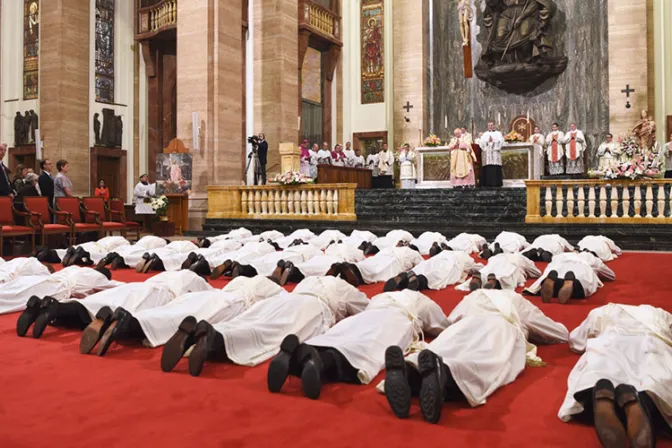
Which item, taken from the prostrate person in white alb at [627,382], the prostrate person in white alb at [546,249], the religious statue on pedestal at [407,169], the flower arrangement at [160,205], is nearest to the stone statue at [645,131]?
the religious statue on pedestal at [407,169]

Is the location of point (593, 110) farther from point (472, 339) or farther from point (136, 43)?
point (472, 339)

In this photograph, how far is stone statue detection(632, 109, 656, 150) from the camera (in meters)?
15.8

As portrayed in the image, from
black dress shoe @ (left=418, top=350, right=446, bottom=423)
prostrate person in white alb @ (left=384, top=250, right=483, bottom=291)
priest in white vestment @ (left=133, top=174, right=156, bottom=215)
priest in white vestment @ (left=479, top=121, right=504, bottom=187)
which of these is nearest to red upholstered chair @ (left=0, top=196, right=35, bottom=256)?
priest in white vestment @ (left=133, top=174, right=156, bottom=215)

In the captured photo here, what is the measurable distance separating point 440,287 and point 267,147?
1014 cm

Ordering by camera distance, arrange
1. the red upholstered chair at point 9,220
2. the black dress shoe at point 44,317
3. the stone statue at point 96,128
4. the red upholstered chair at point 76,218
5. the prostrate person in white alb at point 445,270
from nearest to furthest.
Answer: the black dress shoe at point 44,317, the prostrate person in white alb at point 445,270, the red upholstered chair at point 9,220, the red upholstered chair at point 76,218, the stone statue at point 96,128

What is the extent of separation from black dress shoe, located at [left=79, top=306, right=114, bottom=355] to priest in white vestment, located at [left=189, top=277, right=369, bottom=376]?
25.6 inches

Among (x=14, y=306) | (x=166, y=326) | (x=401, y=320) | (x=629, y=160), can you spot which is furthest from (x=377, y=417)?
(x=629, y=160)

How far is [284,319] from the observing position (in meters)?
3.68

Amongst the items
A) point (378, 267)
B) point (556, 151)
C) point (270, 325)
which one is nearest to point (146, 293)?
point (270, 325)

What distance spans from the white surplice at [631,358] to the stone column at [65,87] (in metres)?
16.3

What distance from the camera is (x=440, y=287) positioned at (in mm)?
6012

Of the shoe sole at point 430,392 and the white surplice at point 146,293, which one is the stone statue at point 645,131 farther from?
the shoe sole at point 430,392

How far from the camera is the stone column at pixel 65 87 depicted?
16.9 m

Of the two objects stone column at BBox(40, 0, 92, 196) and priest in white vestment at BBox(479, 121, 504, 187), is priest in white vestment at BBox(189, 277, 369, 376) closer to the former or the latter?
priest in white vestment at BBox(479, 121, 504, 187)
